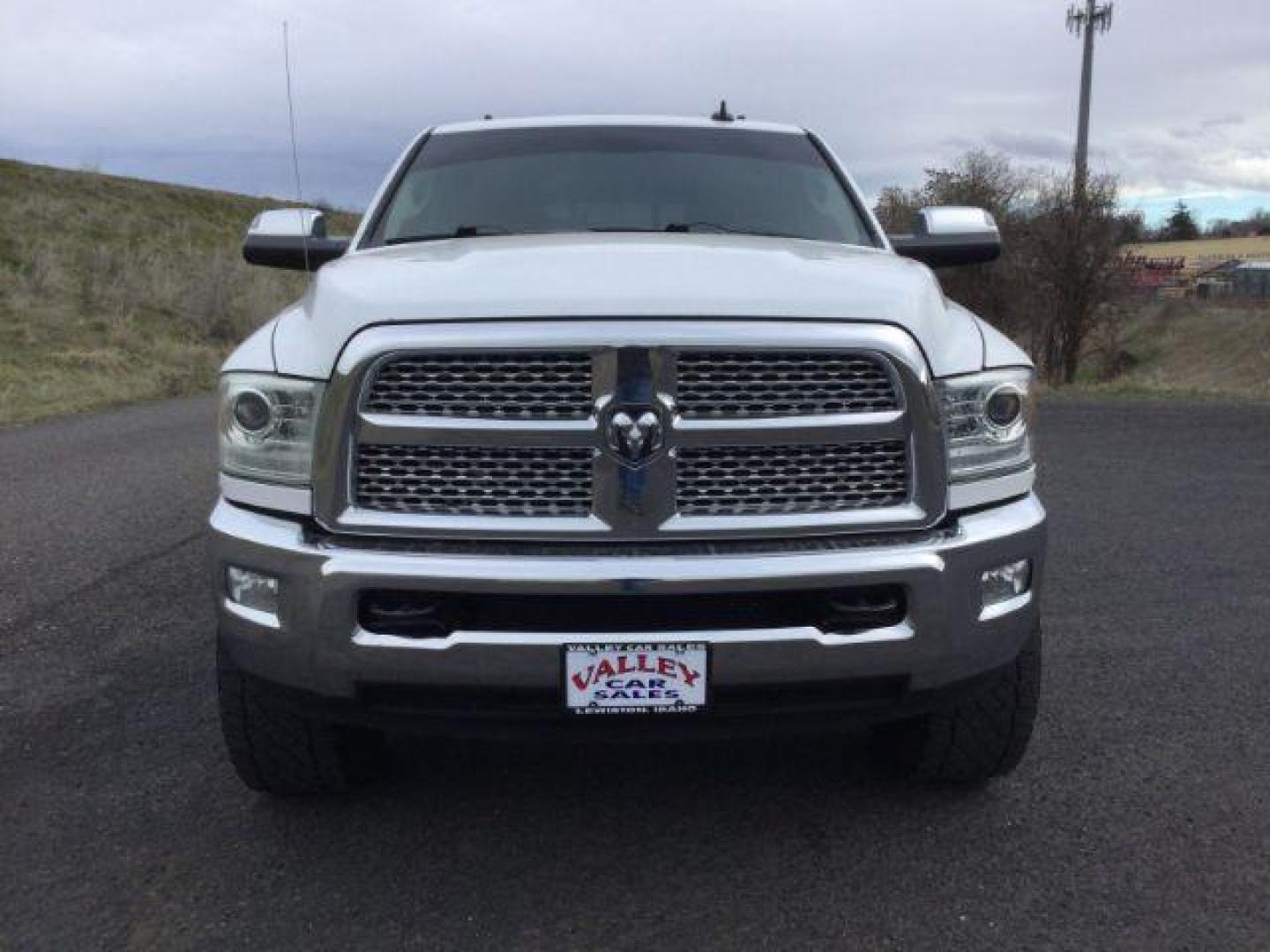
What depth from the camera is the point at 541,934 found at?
8.39ft

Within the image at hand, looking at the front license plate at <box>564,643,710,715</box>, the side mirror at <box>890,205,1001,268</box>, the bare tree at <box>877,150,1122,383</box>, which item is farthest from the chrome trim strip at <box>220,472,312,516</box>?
the bare tree at <box>877,150,1122,383</box>

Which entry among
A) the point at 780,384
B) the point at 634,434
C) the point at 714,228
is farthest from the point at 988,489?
the point at 714,228

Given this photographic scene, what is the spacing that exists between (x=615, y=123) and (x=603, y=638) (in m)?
2.69

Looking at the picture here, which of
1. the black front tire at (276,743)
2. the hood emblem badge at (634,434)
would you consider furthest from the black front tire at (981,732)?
the black front tire at (276,743)

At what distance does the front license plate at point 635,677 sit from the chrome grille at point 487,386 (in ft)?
1.68

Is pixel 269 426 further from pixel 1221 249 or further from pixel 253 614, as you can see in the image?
pixel 1221 249

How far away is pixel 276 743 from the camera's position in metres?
2.98

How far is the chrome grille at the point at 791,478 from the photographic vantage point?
262cm

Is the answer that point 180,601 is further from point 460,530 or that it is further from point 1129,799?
point 1129,799

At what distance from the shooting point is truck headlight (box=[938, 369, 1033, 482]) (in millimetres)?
2721

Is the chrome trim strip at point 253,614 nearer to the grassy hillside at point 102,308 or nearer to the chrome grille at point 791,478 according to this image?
the chrome grille at point 791,478

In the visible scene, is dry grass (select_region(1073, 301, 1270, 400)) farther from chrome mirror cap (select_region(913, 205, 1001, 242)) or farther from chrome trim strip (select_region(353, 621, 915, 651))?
chrome trim strip (select_region(353, 621, 915, 651))

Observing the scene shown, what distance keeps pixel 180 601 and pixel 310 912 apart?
2767 mm

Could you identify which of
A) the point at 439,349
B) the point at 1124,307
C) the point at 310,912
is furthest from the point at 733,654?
the point at 1124,307
